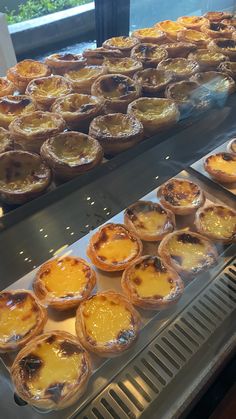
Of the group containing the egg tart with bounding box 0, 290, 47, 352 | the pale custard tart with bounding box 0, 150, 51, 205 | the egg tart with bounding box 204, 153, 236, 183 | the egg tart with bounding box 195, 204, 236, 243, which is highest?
the pale custard tart with bounding box 0, 150, 51, 205

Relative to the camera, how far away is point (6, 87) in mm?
1794

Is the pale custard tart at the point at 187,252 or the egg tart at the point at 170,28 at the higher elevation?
the egg tart at the point at 170,28

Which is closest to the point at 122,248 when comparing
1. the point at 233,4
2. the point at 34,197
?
the point at 34,197

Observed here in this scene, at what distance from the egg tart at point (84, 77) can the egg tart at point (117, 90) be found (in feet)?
0.35

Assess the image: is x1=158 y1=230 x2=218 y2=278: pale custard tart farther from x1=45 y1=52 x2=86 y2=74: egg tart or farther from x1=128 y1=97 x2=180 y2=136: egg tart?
x1=45 y1=52 x2=86 y2=74: egg tart

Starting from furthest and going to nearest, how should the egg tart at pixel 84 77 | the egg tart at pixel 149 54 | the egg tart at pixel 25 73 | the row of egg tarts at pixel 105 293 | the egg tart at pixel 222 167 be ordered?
1. the egg tart at pixel 222 167
2. the egg tart at pixel 149 54
3. the egg tart at pixel 25 73
4. the egg tart at pixel 84 77
5. the row of egg tarts at pixel 105 293

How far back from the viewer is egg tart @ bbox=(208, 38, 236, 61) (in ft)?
6.57

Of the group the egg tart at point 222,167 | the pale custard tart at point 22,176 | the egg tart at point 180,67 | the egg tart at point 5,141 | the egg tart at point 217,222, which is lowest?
the egg tart at point 217,222

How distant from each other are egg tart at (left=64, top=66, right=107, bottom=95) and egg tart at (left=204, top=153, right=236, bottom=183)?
3.14ft

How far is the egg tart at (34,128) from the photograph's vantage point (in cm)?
133

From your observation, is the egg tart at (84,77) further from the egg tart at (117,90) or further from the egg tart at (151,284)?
the egg tart at (151,284)

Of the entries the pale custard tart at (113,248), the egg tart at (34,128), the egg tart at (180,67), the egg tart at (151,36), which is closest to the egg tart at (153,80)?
the egg tart at (180,67)

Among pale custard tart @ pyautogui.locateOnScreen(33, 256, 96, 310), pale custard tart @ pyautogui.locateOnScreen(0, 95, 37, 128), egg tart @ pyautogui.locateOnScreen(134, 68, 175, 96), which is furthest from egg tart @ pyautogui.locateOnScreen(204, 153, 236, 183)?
pale custard tart @ pyautogui.locateOnScreen(0, 95, 37, 128)

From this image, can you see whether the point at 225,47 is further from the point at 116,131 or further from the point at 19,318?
the point at 19,318
